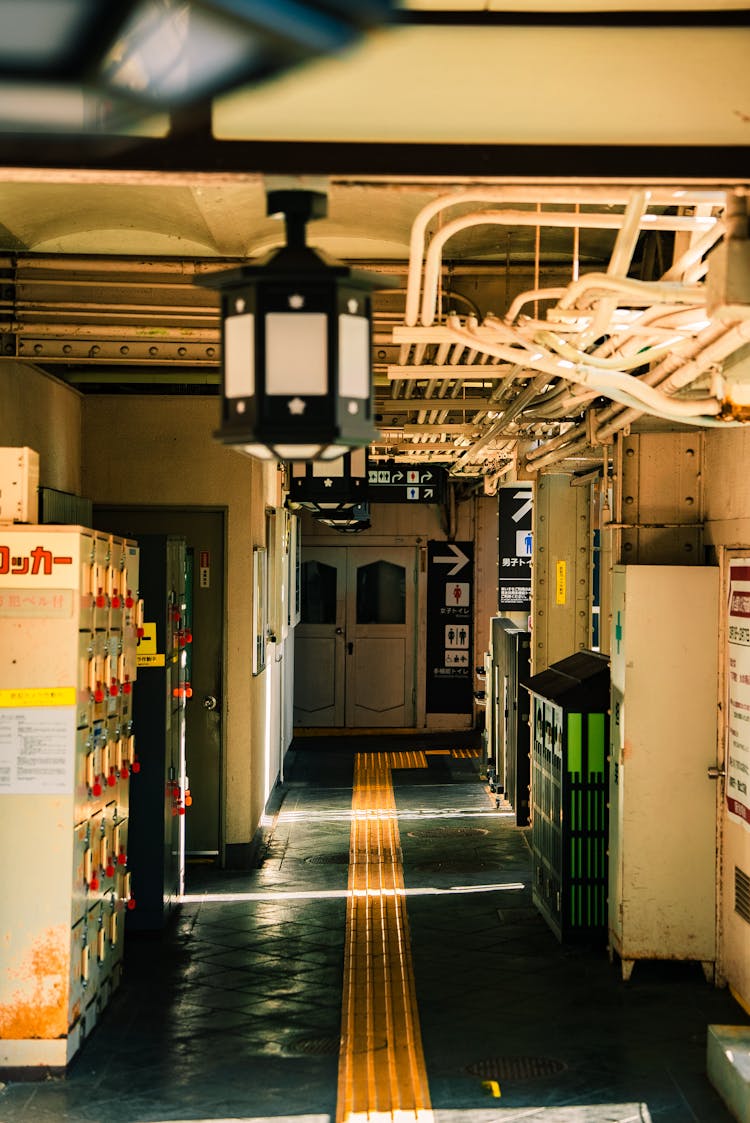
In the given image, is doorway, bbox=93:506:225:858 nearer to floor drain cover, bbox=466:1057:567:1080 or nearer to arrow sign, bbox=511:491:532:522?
floor drain cover, bbox=466:1057:567:1080

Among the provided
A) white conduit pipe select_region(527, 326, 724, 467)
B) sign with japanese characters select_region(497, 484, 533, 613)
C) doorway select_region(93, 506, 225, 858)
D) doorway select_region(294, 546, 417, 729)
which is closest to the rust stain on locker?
white conduit pipe select_region(527, 326, 724, 467)

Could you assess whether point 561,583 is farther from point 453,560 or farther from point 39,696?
point 453,560

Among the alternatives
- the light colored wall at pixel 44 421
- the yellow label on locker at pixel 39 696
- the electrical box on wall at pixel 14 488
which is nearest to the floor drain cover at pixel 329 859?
the light colored wall at pixel 44 421

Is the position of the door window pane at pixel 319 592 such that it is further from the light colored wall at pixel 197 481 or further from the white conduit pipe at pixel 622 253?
the white conduit pipe at pixel 622 253

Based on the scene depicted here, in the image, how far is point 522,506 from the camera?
15617mm

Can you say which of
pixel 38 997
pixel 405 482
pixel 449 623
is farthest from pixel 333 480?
pixel 449 623

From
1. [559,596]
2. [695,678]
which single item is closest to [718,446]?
[695,678]

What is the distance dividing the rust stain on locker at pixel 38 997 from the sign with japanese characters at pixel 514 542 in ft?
34.2

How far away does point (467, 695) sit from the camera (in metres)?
17.7

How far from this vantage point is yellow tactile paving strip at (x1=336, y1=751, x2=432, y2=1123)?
514cm

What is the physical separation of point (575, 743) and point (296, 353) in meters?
4.75

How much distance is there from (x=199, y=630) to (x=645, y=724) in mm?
3984

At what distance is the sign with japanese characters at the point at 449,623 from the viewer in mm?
17625

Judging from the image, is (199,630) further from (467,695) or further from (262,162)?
(467,695)
